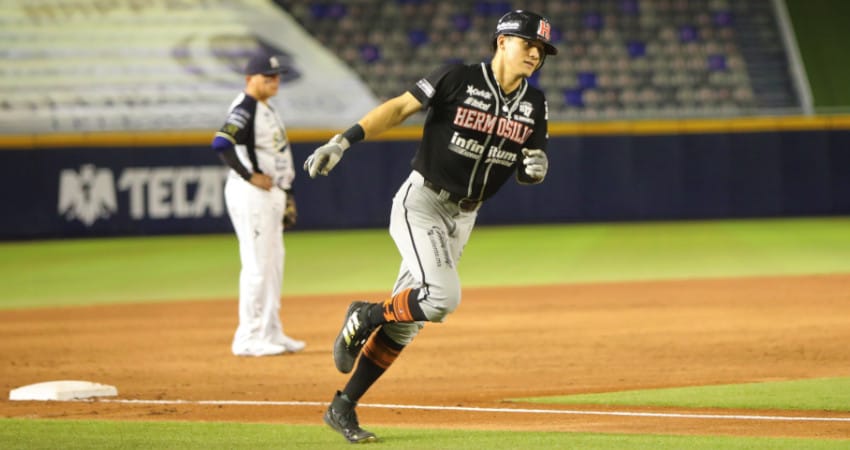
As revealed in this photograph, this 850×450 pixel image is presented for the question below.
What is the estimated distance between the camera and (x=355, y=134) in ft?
20.1

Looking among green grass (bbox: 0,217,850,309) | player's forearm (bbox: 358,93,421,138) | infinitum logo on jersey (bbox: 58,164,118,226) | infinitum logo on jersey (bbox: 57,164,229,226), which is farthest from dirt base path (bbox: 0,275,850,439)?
infinitum logo on jersey (bbox: 58,164,118,226)

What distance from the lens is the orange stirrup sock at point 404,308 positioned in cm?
618

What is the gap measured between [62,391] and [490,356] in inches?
125

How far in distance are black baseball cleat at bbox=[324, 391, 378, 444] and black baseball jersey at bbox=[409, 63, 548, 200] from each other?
3.97ft

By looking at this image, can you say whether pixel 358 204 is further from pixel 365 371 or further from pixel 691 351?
pixel 365 371

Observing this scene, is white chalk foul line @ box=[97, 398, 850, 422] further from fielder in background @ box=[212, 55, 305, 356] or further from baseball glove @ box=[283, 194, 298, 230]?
baseball glove @ box=[283, 194, 298, 230]

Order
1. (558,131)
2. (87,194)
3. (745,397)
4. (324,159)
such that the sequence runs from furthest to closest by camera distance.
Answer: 1. (558,131)
2. (87,194)
3. (745,397)
4. (324,159)

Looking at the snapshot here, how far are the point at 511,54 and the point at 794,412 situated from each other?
2587 millimetres

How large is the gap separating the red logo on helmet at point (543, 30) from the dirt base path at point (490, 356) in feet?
6.66

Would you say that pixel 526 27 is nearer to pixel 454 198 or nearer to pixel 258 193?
pixel 454 198

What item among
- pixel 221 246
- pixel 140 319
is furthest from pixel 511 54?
pixel 221 246

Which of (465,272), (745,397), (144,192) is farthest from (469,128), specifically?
(144,192)

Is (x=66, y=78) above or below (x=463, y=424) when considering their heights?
below

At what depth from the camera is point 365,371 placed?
653cm
